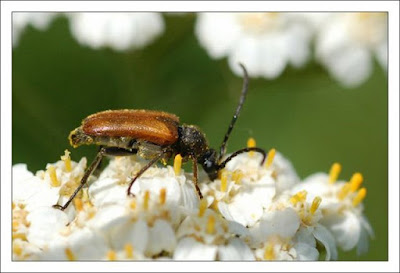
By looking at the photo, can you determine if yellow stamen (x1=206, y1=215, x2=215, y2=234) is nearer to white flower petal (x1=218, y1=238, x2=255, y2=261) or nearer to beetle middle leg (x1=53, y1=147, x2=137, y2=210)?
white flower petal (x1=218, y1=238, x2=255, y2=261)

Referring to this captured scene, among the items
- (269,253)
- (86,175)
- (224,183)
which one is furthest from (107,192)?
(269,253)

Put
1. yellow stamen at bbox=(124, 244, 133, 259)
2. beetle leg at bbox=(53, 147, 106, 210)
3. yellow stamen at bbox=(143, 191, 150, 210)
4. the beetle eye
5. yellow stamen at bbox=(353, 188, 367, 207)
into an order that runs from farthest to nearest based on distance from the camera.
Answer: yellow stamen at bbox=(353, 188, 367, 207)
the beetle eye
beetle leg at bbox=(53, 147, 106, 210)
yellow stamen at bbox=(143, 191, 150, 210)
yellow stamen at bbox=(124, 244, 133, 259)

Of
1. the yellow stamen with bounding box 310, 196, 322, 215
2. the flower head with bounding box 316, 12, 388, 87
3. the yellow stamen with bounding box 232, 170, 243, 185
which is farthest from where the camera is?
the flower head with bounding box 316, 12, 388, 87

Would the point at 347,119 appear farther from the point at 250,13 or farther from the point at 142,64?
the point at 142,64

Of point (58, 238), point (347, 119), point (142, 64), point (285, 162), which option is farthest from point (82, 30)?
point (347, 119)

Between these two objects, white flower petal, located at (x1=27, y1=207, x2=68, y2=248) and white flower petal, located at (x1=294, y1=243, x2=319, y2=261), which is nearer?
white flower petal, located at (x1=27, y1=207, x2=68, y2=248)

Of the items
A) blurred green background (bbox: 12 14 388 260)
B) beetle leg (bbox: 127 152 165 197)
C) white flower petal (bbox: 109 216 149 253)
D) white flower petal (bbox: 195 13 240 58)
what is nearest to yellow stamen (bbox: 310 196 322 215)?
beetle leg (bbox: 127 152 165 197)
